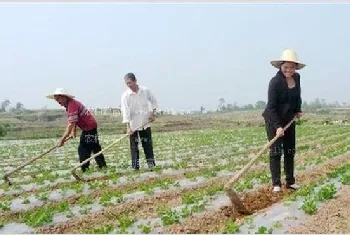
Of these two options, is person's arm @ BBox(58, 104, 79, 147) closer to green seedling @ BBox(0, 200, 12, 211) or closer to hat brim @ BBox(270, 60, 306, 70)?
green seedling @ BBox(0, 200, 12, 211)

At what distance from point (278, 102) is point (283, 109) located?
4.9 inches

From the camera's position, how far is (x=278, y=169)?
694 centimetres

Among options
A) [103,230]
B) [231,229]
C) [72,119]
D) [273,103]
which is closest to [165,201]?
[103,230]

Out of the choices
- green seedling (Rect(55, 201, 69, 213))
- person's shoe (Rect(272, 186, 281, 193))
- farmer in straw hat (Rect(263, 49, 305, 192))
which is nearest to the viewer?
green seedling (Rect(55, 201, 69, 213))

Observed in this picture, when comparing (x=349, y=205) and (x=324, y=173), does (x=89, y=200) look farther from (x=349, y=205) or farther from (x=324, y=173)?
(x=324, y=173)

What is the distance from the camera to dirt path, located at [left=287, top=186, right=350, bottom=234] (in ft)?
15.4

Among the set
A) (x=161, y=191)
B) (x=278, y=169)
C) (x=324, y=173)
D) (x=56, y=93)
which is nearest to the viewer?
(x=278, y=169)

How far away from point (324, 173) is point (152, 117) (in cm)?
337

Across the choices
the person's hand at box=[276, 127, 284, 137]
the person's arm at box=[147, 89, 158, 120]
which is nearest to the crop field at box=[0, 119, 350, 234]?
the person's hand at box=[276, 127, 284, 137]

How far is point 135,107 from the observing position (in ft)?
31.8

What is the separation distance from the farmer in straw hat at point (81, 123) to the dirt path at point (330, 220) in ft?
16.8

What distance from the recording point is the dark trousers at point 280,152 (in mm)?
6949

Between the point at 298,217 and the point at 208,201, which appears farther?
the point at 208,201

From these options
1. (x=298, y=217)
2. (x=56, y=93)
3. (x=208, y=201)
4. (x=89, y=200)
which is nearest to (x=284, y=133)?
(x=208, y=201)
